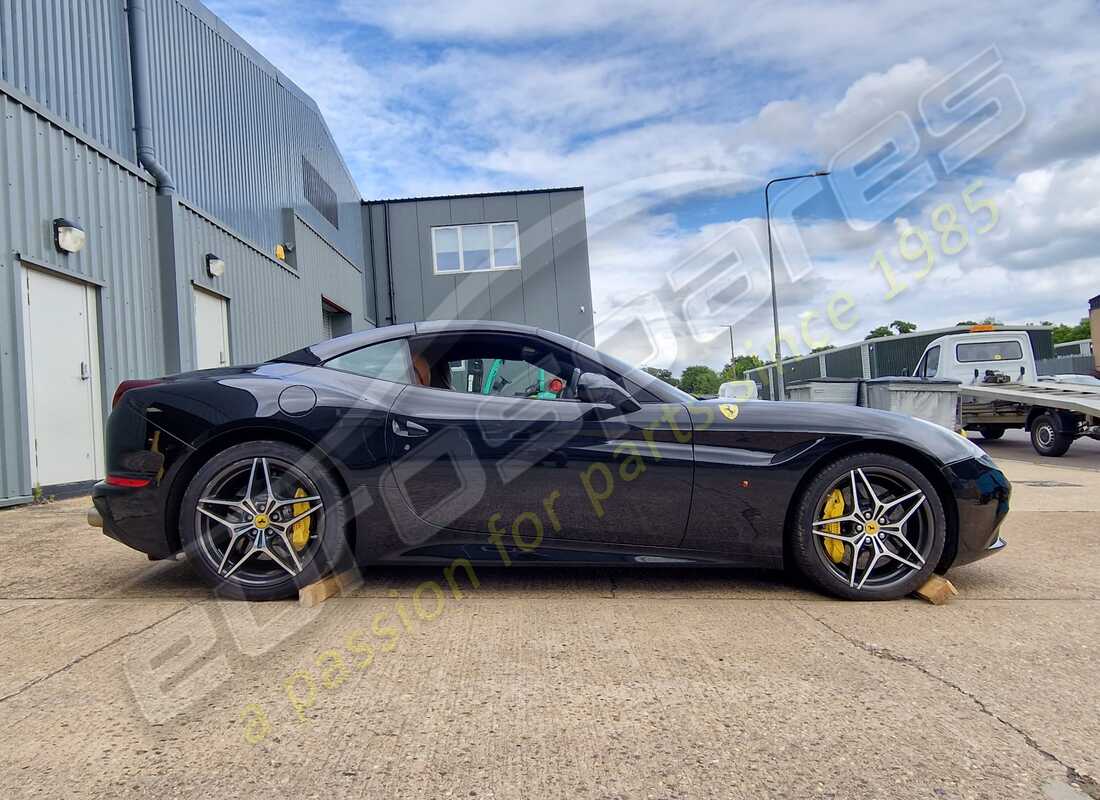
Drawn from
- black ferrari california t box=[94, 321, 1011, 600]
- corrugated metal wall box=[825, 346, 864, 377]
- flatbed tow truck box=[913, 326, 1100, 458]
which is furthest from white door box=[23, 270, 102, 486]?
corrugated metal wall box=[825, 346, 864, 377]

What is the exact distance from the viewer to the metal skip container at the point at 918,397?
976cm

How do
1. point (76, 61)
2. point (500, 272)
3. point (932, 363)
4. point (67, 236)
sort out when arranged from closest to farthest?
point (67, 236) → point (76, 61) → point (932, 363) → point (500, 272)

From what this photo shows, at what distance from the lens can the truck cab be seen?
12.3 metres

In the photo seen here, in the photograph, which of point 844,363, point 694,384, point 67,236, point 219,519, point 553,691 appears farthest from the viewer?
point 844,363

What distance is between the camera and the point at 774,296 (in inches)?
658

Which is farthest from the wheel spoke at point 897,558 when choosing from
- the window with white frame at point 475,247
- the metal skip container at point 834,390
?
the window with white frame at point 475,247

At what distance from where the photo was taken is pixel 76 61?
707 cm

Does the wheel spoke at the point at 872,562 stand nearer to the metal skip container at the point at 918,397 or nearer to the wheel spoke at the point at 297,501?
the wheel spoke at the point at 297,501

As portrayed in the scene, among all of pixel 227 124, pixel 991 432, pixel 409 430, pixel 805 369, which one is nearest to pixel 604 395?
pixel 409 430

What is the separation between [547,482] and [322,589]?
1.07 metres

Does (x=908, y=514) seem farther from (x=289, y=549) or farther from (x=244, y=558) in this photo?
(x=244, y=558)

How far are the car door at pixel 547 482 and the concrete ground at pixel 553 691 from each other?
0.34 metres

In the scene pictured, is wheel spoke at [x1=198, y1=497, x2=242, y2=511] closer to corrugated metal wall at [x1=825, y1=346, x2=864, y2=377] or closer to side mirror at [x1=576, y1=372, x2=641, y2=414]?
side mirror at [x1=576, y1=372, x2=641, y2=414]

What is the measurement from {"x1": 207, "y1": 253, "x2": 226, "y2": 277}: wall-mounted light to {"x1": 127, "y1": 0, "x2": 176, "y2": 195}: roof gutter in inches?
54.7
